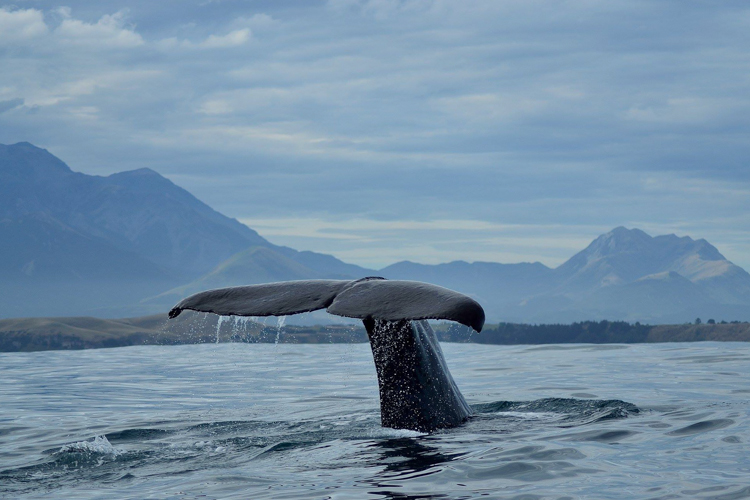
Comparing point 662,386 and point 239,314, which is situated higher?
point 239,314

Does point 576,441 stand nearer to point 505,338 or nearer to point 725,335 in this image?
point 725,335

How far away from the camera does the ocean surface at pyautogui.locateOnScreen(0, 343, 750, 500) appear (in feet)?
20.2

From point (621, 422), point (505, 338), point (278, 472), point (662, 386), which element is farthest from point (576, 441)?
point (505, 338)

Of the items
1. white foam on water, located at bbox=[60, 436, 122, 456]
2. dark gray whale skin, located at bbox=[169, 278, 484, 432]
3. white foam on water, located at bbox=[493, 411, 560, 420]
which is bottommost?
white foam on water, located at bbox=[60, 436, 122, 456]

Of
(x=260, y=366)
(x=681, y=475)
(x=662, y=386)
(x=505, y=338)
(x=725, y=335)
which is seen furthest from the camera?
(x=505, y=338)

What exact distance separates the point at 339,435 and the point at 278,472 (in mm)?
1945

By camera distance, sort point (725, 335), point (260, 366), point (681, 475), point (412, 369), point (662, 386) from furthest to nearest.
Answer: point (725, 335) → point (260, 366) → point (662, 386) → point (412, 369) → point (681, 475)

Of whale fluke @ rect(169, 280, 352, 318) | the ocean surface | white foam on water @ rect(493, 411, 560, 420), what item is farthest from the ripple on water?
whale fluke @ rect(169, 280, 352, 318)

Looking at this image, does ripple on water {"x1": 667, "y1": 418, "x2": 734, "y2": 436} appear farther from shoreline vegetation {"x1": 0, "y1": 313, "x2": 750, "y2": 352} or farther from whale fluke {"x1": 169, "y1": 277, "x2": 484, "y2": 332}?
shoreline vegetation {"x1": 0, "y1": 313, "x2": 750, "y2": 352}

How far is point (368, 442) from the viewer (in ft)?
26.0

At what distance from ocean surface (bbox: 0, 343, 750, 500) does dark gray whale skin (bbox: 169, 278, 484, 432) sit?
0.26 meters

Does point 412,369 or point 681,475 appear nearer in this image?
point 681,475

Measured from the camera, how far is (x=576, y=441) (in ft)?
25.5

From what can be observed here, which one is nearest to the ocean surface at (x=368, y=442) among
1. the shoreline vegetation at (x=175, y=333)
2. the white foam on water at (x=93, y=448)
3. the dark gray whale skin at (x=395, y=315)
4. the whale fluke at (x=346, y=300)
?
the white foam on water at (x=93, y=448)
